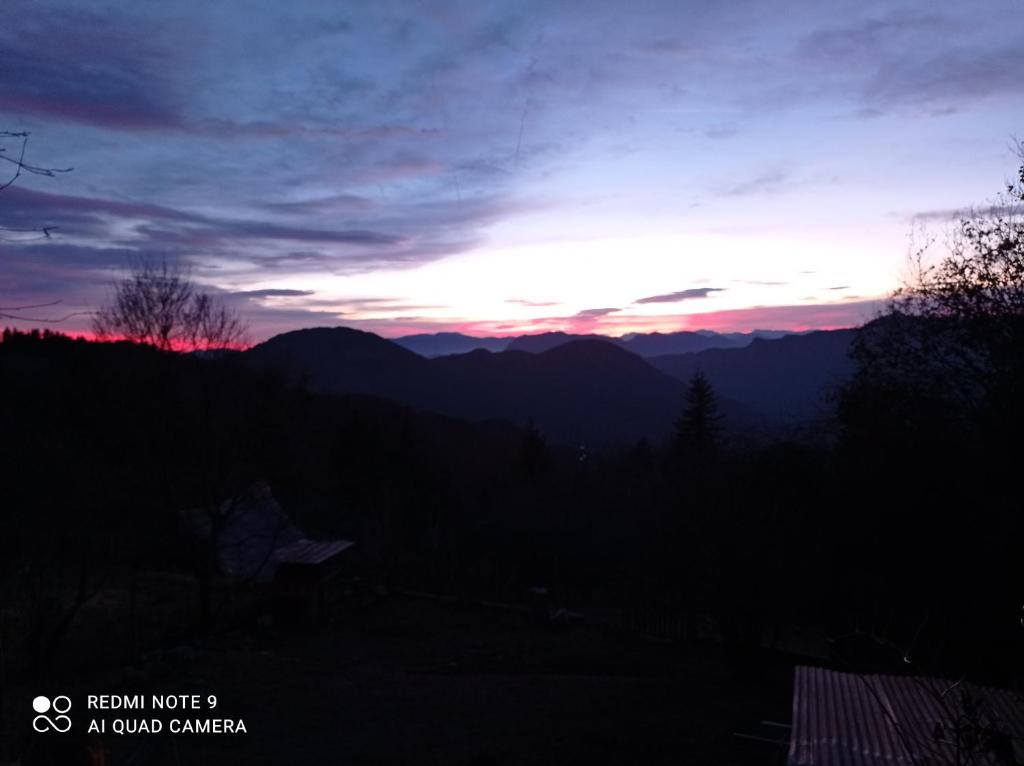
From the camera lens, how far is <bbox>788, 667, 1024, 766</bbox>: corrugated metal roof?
14.8ft

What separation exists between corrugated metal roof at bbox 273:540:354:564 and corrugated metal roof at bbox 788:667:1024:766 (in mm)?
10837

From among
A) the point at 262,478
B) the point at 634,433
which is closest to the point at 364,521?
the point at 262,478

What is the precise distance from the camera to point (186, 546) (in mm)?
13922

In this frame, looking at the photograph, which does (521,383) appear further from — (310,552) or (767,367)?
(310,552)

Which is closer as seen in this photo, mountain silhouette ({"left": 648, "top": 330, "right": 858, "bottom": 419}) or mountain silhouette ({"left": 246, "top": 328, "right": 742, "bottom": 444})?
mountain silhouette ({"left": 246, "top": 328, "right": 742, "bottom": 444})

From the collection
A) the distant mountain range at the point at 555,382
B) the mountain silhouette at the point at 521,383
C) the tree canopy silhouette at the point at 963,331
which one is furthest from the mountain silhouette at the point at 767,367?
the tree canopy silhouette at the point at 963,331

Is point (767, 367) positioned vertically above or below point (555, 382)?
above

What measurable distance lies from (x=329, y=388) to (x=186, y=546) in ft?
338

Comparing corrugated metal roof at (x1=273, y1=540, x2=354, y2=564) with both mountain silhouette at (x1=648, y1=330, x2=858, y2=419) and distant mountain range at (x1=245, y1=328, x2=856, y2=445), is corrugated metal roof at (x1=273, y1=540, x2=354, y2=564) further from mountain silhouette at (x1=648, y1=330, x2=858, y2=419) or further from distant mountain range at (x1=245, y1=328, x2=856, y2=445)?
mountain silhouette at (x1=648, y1=330, x2=858, y2=419)

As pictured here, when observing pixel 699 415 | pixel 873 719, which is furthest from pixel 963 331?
pixel 699 415

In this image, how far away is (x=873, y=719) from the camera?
17.1ft

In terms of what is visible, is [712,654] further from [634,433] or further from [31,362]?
[634,433]

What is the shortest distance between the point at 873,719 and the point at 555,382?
12804 centimetres

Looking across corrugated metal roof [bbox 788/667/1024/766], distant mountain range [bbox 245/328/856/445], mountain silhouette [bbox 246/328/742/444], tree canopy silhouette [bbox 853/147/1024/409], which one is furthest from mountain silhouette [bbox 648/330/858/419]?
corrugated metal roof [bbox 788/667/1024/766]
